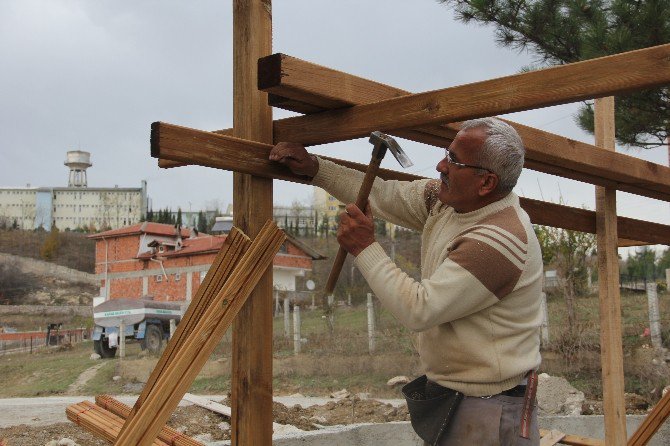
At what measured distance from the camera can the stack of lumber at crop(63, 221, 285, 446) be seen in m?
2.43

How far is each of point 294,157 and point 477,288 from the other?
0.86 meters

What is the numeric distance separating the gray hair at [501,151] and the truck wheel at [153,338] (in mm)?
18613

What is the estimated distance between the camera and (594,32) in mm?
8602

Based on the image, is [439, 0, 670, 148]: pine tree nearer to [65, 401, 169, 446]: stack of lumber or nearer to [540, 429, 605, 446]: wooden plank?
[540, 429, 605, 446]: wooden plank

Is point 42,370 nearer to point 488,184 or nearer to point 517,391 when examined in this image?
point 517,391

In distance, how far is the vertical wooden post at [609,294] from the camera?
4.36 meters

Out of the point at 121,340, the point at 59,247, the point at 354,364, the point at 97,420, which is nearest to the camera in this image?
the point at 97,420

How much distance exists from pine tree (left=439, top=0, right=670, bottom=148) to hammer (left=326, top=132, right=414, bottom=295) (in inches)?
254

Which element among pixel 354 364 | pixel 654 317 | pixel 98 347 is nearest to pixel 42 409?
pixel 354 364

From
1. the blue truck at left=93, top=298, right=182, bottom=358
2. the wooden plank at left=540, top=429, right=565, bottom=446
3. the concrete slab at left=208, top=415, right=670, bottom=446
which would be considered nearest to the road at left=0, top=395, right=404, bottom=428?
the concrete slab at left=208, top=415, right=670, bottom=446

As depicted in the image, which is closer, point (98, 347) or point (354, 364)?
point (354, 364)

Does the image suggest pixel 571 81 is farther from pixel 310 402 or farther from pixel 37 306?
pixel 37 306

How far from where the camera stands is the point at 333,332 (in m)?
18.0

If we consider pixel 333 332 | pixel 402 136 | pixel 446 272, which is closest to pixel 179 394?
pixel 446 272
